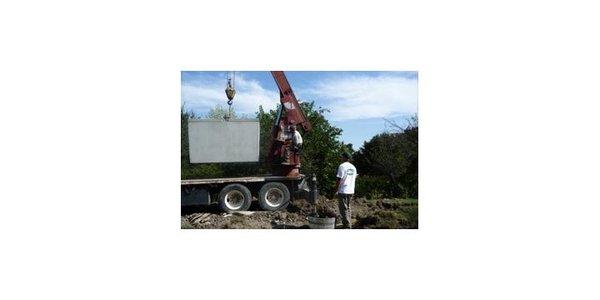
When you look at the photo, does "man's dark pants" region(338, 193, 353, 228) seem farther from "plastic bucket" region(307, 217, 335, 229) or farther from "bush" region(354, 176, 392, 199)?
"bush" region(354, 176, 392, 199)

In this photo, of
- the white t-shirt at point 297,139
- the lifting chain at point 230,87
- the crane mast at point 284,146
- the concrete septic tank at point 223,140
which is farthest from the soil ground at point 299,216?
the lifting chain at point 230,87

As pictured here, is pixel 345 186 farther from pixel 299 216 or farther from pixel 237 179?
pixel 237 179

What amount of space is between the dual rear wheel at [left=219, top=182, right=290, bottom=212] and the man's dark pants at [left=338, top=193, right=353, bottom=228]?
3.44 feet

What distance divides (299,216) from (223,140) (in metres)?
1.94

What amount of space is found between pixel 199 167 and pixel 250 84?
174 centimetres

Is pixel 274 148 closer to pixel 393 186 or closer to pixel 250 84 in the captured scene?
pixel 250 84

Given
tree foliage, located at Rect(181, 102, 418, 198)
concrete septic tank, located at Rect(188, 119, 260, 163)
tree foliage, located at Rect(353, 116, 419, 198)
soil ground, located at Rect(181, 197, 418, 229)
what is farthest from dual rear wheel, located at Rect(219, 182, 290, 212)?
tree foliage, located at Rect(353, 116, 419, 198)

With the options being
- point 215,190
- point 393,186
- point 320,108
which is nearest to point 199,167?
point 215,190

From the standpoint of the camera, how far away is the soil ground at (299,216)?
338 inches

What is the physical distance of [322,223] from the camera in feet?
27.5

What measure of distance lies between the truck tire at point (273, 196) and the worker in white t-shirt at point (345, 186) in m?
0.98

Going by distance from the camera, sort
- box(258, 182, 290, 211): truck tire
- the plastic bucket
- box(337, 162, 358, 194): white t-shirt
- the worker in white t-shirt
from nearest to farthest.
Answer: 1. the plastic bucket
2. the worker in white t-shirt
3. box(337, 162, 358, 194): white t-shirt
4. box(258, 182, 290, 211): truck tire

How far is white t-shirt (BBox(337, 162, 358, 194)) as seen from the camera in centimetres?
878

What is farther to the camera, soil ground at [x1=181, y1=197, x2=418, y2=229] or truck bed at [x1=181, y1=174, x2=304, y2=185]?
truck bed at [x1=181, y1=174, x2=304, y2=185]
